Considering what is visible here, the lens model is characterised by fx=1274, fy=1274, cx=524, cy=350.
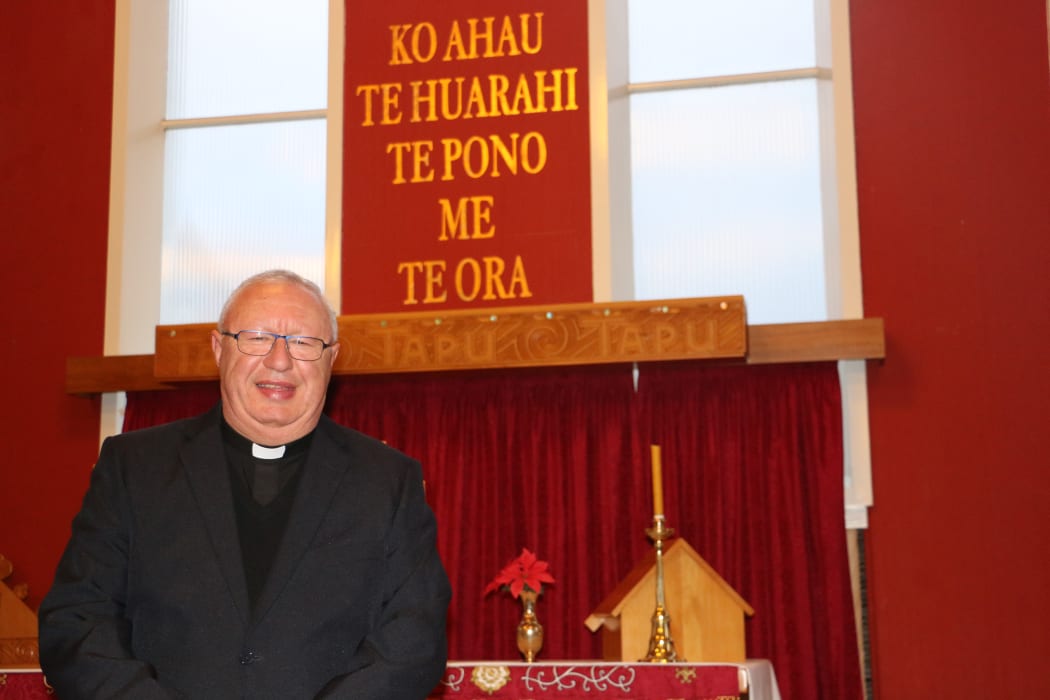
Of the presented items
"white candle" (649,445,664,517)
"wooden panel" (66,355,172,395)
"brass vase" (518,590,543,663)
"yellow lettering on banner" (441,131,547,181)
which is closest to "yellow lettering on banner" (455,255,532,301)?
"yellow lettering on banner" (441,131,547,181)

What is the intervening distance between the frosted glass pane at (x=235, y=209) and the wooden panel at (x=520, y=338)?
0.81 m

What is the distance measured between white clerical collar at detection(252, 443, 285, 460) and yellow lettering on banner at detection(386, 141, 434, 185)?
393 centimetres

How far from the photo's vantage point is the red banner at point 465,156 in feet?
20.7

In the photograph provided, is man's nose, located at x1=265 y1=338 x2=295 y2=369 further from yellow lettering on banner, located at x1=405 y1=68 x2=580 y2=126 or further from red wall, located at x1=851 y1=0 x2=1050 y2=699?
yellow lettering on banner, located at x1=405 y1=68 x2=580 y2=126

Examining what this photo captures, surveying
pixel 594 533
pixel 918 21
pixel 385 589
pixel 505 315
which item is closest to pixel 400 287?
pixel 505 315

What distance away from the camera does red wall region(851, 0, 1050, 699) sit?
563cm

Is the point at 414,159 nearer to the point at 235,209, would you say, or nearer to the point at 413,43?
the point at 413,43

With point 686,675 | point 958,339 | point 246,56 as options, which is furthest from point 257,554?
point 246,56

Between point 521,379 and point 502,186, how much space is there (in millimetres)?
993

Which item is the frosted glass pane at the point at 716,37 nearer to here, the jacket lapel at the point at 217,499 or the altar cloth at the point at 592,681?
the altar cloth at the point at 592,681

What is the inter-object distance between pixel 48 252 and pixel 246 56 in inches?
60.9

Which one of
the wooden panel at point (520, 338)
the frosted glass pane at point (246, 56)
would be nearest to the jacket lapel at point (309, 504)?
the wooden panel at point (520, 338)

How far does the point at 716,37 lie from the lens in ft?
22.0

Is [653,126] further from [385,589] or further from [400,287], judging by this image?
[385,589]
